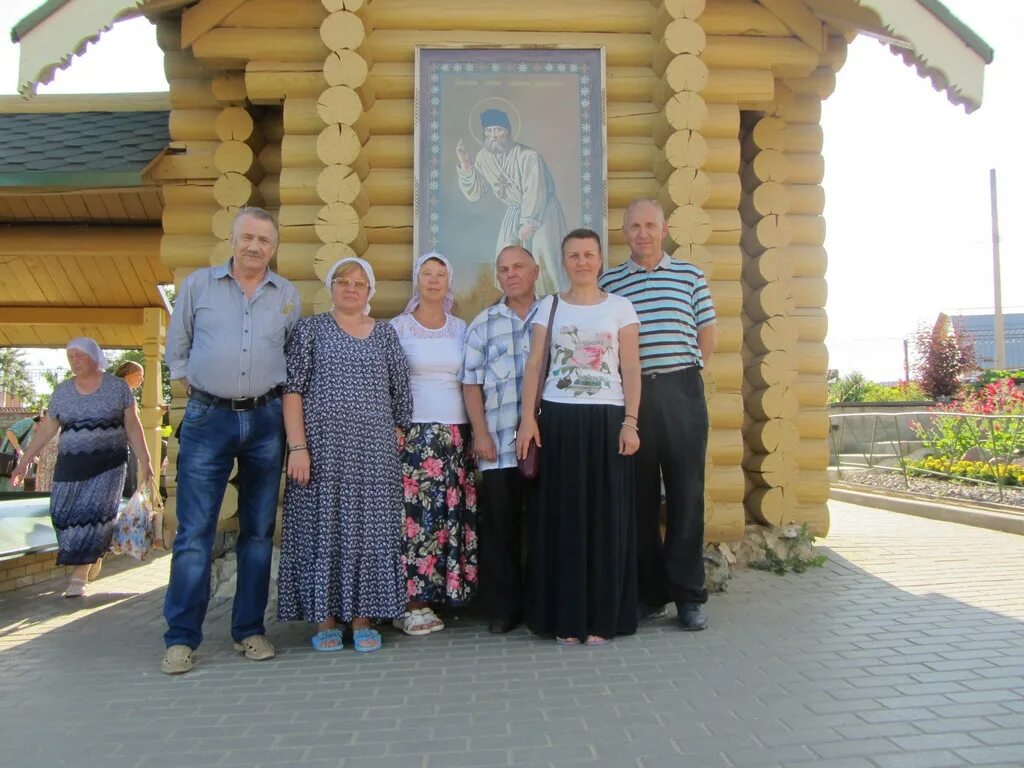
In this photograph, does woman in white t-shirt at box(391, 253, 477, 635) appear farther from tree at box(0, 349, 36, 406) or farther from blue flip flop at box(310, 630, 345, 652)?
tree at box(0, 349, 36, 406)

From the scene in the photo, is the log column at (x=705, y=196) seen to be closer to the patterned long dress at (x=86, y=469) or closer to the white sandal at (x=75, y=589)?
the patterned long dress at (x=86, y=469)

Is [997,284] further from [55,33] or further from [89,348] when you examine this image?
[55,33]

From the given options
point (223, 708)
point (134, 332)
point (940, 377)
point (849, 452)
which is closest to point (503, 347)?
point (223, 708)

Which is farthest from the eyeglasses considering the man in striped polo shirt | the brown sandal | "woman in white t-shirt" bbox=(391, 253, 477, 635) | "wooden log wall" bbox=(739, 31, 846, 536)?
"wooden log wall" bbox=(739, 31, 846, 536)

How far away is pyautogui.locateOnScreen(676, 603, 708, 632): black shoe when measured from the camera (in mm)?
3953

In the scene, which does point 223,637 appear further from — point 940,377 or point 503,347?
point 940,377

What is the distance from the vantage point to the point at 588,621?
149 inches

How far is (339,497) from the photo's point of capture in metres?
3.71

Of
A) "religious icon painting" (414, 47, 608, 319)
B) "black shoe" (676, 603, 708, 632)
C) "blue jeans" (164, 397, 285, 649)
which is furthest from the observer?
"religious icon painting" (414, 47, 608, 319)

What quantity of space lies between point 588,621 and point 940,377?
21.7 meters

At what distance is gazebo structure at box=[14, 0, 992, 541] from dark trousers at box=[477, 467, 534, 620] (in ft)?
4.61

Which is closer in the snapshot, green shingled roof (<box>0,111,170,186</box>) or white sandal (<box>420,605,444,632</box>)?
white sandal (<box>420,605,444,632</box>)

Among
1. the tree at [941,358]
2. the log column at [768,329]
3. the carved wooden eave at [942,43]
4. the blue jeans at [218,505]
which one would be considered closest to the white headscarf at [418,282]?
the blue jeans at [218,505]

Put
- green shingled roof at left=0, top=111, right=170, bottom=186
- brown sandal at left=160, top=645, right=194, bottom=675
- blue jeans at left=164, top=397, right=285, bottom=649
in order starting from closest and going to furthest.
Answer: brown sandal at left=160, top=645, right=194, bottom=675 → blue jeans at left=164, top=397, right=285, bottom=649 → green shingled roof at left=0, top=111, right=170, bottom=186
